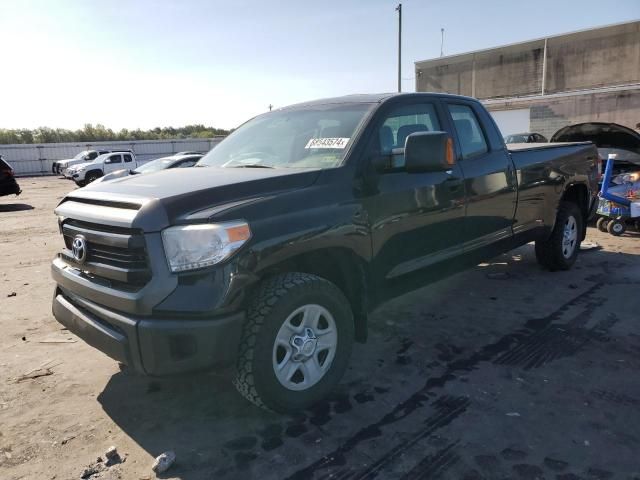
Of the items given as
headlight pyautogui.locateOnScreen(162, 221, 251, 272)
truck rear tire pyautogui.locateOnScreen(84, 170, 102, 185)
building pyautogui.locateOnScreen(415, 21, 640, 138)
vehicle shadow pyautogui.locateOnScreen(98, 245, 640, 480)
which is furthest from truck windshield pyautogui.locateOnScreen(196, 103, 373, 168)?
truck rear tire pyautogui.locateOnScreen(84, 170, 102, 185)

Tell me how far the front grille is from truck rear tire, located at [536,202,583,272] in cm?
461

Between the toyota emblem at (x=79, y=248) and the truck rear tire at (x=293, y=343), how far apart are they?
1.06 m

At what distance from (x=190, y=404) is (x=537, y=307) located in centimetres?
333

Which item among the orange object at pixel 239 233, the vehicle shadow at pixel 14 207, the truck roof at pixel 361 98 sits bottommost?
the vehicle shadow at pixel 14 207

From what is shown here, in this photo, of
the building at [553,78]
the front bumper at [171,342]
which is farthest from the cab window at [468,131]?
the building at [553,78]

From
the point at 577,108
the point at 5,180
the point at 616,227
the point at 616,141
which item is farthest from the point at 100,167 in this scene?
the point at 616,227

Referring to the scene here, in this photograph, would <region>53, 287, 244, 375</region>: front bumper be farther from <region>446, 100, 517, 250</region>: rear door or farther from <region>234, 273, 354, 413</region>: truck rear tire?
<region>446, 100, 517, 250</region>: rear door

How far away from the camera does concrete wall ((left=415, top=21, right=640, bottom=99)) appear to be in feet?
82.6

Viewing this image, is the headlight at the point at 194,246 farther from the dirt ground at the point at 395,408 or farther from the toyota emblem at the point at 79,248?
the dirt ground at the point at 395,408

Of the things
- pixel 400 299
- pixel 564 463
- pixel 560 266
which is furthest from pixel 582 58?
pixel 564 463

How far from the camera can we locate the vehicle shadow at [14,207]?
13.8 metres

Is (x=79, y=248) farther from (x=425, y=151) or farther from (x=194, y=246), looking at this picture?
(x=425, y=151)

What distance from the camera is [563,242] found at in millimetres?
5594

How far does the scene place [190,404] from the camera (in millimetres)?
3074
